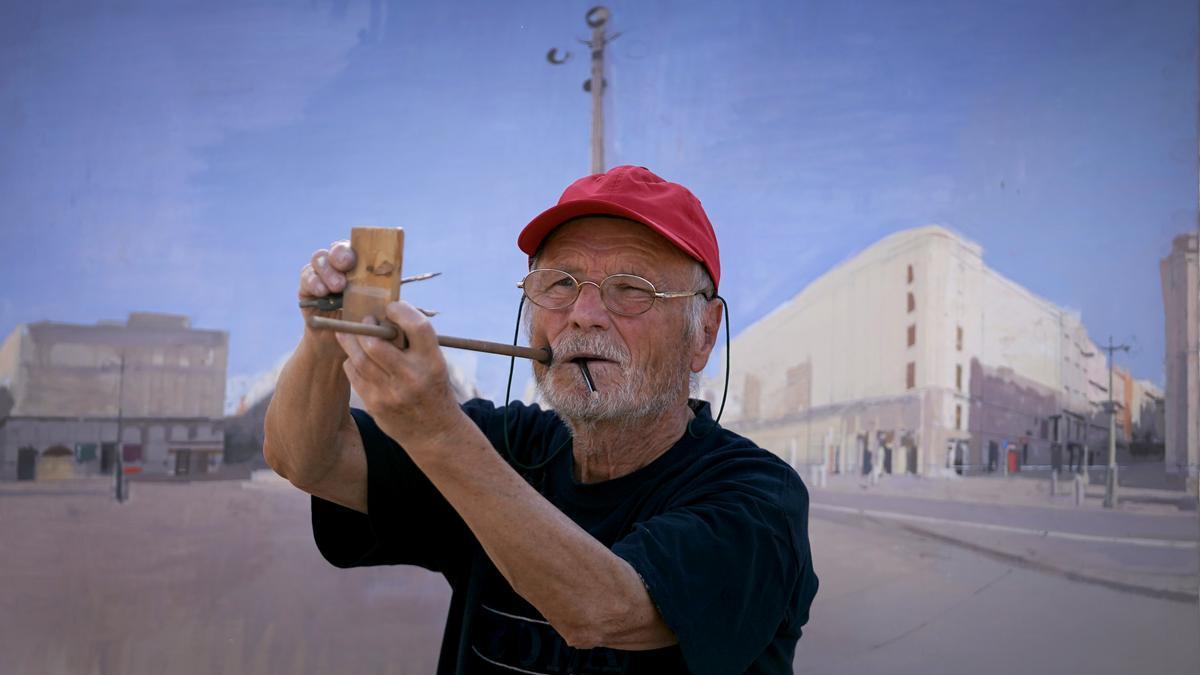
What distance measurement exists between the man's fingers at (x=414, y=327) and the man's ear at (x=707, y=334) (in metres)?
0.73

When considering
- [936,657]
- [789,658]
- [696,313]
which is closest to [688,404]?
[696,313]

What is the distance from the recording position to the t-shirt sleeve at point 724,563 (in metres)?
1.02

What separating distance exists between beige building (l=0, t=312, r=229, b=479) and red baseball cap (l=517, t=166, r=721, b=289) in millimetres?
2481

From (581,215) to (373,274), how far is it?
554 mm

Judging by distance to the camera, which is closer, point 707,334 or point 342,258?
point 342,258

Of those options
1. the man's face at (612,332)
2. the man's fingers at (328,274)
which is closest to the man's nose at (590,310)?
the man's face at (612,332)

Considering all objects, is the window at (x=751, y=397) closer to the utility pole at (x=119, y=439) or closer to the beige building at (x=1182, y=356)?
the beige building at (x=1182, y=356)

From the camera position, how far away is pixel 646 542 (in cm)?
103

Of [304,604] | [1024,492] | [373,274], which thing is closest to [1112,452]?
[1024,492]

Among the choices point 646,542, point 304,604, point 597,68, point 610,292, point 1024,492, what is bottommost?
point 304,604

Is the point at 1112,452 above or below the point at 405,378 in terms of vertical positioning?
below

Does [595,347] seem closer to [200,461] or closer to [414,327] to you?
[414,327]

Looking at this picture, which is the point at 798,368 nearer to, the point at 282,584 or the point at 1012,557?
the point at 1012,557

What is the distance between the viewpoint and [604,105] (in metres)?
3.81
